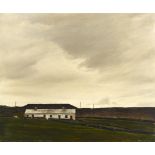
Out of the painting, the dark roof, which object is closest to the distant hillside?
the painting

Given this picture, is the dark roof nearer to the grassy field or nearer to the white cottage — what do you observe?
the white cottage

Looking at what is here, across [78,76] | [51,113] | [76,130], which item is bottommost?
[76,130]

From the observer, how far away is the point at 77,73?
573cm

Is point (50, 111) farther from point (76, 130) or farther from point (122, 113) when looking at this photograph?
point (122, 113)

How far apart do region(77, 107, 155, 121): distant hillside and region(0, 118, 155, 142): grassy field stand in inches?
2.0

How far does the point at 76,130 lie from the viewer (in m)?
5.66

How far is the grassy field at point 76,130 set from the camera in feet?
18.5

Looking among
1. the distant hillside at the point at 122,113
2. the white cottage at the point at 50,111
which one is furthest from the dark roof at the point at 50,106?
the distant hillside at the point at 122,113

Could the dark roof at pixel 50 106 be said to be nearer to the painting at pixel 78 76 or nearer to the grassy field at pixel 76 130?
the painting at pixel 78 76

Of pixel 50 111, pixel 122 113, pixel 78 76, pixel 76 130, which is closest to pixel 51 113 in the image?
pixel 50 111

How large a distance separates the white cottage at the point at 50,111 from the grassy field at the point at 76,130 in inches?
2.2

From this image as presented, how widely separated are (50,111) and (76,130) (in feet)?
1.10

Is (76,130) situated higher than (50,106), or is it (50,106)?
(50,106)
